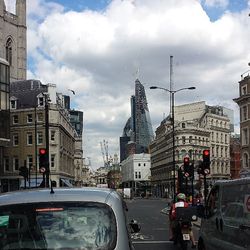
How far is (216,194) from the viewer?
10.3 meters

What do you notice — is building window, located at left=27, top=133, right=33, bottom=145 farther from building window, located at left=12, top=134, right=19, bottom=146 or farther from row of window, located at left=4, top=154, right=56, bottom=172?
row of window, located at left=4, top=154, right=56, bottom=172

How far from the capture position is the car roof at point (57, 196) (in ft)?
17.5

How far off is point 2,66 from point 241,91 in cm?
3529

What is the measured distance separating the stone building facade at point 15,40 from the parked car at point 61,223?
99632 mm

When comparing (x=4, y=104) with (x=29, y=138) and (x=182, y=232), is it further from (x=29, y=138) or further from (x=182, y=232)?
(x=182, y=232)

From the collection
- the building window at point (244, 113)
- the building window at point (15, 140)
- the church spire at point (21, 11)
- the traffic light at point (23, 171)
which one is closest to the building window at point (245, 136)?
the building window at point (244, 113)

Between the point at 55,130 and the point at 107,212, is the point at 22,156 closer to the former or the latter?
the point at 55,130

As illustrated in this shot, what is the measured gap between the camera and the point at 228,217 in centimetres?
927

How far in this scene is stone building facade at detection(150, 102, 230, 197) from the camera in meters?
132

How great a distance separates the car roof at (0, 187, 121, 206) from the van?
331 cm

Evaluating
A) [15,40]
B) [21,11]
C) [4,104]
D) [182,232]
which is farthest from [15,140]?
[182,232]

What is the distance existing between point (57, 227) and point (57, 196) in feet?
1.13

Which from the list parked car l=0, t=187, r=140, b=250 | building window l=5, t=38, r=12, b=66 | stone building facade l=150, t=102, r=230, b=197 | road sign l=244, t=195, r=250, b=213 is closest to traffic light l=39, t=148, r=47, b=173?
road sign l=244, t=195, r=250, b=213

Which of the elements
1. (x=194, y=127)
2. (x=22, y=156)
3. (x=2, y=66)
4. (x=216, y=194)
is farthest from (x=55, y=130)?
(x=216, y=194)
